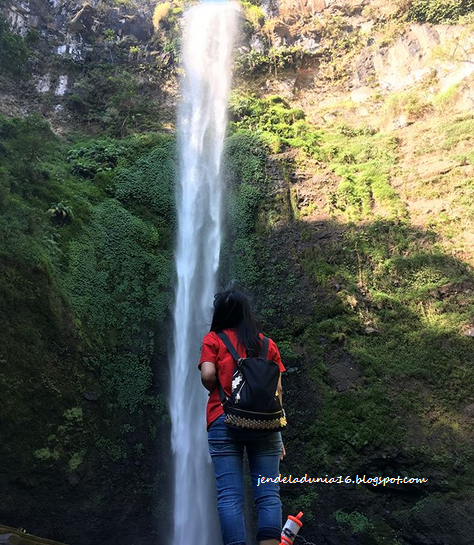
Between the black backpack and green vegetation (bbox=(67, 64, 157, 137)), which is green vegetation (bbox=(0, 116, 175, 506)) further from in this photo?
the black backpack

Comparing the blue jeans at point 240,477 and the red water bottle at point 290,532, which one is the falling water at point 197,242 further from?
the blue jeans at point 240,477

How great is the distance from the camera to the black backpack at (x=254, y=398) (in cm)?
272

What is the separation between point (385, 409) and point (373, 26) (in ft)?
60.7

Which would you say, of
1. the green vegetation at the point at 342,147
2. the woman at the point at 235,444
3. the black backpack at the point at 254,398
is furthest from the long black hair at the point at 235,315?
the green vegetation at the point at 342,147

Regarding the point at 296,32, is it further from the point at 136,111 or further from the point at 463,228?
the point at 463,228

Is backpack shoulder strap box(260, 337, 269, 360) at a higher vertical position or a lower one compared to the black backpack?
higher

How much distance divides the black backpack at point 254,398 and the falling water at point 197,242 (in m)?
5.94

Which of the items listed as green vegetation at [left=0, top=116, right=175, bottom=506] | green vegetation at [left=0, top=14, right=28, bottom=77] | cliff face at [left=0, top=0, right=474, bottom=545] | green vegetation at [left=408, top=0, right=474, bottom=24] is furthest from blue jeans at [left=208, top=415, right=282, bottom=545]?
green vegetation at [left=408, top=0, right=474, bottom=24]

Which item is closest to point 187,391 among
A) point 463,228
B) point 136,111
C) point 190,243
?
point 190,243

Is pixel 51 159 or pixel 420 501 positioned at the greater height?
pixel 51 159

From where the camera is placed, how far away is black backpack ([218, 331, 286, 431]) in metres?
2.72

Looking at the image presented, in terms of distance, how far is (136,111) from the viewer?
61.1 feet

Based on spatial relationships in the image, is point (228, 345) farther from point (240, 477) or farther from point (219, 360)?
point (240, 477)

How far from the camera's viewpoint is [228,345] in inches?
119
